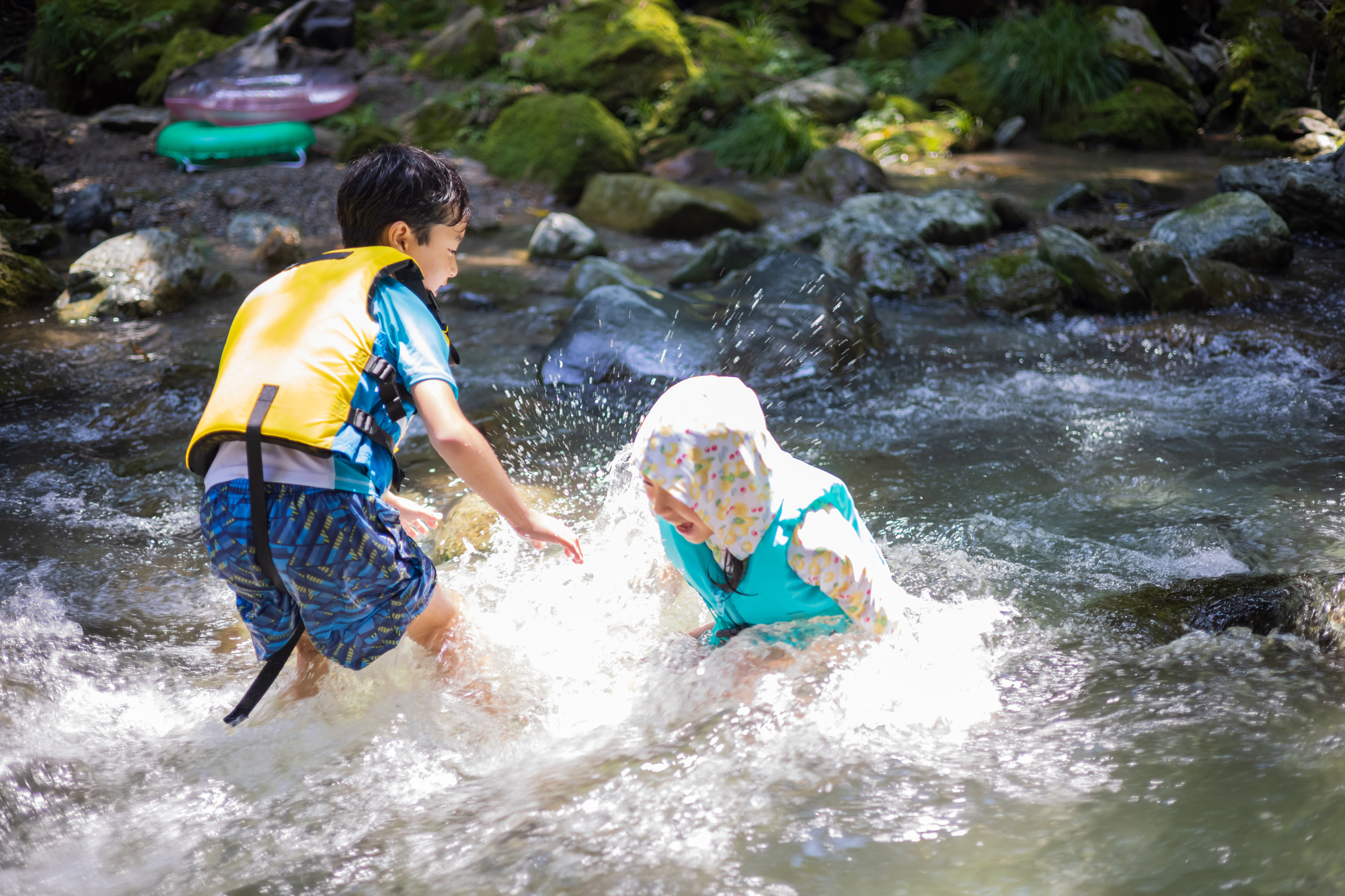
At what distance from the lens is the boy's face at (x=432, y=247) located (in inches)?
99.3

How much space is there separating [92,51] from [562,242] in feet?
26.2

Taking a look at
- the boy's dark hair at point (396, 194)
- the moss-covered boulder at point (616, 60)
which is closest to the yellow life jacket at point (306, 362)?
the boy's dark hair at point (396, 194)

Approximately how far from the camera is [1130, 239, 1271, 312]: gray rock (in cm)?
621

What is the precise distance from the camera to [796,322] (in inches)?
229

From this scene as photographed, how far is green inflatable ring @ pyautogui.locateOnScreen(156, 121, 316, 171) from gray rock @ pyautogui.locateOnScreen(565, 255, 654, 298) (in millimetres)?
5207

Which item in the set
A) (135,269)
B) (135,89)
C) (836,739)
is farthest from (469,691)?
(135,89)

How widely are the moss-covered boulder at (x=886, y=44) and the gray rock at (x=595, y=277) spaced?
8.75m

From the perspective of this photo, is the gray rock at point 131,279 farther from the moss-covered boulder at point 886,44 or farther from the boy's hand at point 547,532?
the moss-covered boulder at point 886,44

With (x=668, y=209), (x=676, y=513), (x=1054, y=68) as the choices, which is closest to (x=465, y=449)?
(x=676, y=513)

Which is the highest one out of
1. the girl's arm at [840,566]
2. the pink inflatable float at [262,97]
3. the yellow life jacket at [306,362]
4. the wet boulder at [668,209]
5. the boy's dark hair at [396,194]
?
the boy's dark hair at [396,194]

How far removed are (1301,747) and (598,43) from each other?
12.0 meters

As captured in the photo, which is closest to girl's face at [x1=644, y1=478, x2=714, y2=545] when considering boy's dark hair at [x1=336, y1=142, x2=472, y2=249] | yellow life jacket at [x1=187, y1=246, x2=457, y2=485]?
yellow life jacket at [x1=187, y1=246, x2=457, y2=485]

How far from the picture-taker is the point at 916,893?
6.57 ft

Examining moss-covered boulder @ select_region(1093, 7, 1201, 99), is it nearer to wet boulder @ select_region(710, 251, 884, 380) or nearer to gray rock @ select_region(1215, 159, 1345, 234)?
gray rock @ select_region(1215, 159, 1345, 234)
